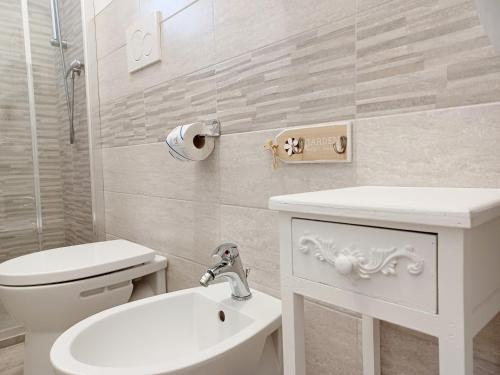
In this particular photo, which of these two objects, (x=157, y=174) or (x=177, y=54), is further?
(x=157, y=174)

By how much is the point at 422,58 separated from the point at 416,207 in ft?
1.21

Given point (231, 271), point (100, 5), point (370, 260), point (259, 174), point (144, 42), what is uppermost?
point (100, 5)

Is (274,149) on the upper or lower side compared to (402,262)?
upper

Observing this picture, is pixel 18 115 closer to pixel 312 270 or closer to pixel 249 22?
pixel 249 22

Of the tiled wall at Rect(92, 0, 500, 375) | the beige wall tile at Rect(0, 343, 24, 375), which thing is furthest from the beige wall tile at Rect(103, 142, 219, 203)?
the beige wall tile at Rect(0, 343, 24, 375)

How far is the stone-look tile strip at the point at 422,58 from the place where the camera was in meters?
0.60

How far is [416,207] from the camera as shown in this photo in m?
0.43

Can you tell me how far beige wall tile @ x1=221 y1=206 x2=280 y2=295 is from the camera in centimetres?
98

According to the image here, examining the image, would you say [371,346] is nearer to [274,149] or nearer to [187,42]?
[274,149]

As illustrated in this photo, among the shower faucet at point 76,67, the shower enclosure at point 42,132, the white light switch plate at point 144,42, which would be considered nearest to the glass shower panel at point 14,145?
the shower enclosure at point 42,132

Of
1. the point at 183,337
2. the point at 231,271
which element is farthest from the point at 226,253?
the point at 183,337

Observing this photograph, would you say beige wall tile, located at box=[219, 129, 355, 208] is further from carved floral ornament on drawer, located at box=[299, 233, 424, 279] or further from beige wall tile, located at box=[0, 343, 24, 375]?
beige wall tile, located at box=[0, 343, 24, 375]

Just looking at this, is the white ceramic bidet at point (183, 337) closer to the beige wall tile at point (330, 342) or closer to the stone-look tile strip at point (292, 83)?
the beige wall tile at point (330, 342)

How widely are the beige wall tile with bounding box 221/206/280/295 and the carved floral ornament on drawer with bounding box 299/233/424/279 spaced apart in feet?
1.35
